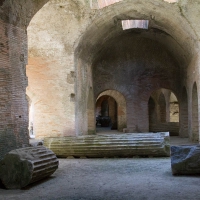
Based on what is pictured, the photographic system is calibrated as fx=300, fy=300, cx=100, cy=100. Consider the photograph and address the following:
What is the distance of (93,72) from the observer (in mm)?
16438

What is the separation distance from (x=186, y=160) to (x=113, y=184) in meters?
1.58

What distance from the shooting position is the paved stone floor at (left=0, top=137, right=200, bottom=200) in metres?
4.68

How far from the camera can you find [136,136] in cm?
910

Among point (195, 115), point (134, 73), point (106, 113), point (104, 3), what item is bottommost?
point (195, 115)

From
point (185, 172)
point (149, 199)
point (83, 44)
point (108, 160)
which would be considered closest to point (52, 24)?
point (83, 44)

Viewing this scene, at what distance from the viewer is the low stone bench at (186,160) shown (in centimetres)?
595

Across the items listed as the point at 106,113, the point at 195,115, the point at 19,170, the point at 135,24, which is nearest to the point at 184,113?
the point at 195,115

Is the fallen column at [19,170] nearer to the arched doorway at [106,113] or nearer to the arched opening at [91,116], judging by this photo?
the arched opening at [91,116]

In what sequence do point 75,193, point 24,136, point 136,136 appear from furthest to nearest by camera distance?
1. point 136,136
2. point 24,136
3. point 75,193

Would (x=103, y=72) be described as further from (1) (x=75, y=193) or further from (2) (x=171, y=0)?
(1) (x=75, y=193)

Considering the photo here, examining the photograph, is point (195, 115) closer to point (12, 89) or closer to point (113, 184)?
point (113, 184)

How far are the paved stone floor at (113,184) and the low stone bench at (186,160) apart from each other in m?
0.17

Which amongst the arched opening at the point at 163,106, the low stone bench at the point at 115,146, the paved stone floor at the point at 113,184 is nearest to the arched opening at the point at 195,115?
the low stone bench at the point at 115,146

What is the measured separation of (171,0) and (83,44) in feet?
12.3
